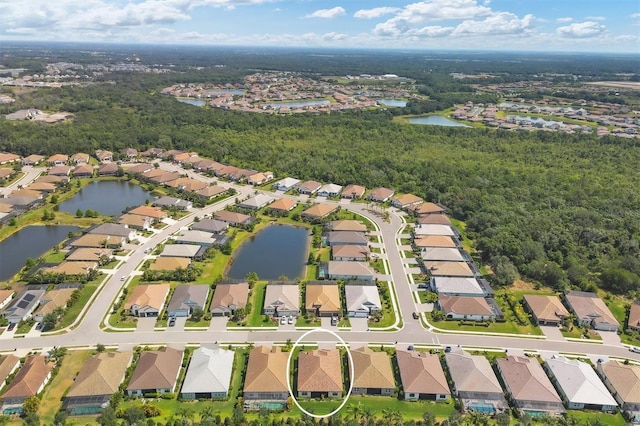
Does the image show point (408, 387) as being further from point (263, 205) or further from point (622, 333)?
point (263, 205)

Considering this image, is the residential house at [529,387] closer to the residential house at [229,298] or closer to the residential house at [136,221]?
the residential house at [229,298]

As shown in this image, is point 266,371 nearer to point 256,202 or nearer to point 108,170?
point 256,202

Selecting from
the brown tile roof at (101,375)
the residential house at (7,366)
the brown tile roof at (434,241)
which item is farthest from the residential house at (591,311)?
the residential house at (7,366)

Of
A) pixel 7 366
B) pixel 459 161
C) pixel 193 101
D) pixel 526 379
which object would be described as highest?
pixel 193 101

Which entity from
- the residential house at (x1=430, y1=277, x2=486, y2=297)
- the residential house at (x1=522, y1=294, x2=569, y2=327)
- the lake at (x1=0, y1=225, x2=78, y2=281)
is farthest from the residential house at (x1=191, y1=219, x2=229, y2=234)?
the residential house at (x1=522, y1=294, x2=569, y2=327)

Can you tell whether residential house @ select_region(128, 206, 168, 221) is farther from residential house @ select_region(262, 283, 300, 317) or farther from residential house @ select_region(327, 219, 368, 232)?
residential house @ select_region(262, 283, 300, 317)

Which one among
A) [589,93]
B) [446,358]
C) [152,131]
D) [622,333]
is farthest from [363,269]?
[589,93]

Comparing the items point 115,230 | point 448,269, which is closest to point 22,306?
point 115,230
